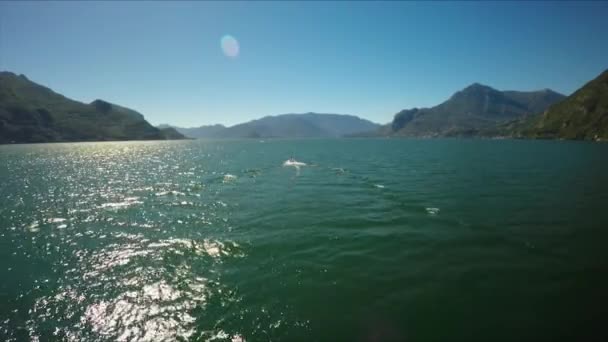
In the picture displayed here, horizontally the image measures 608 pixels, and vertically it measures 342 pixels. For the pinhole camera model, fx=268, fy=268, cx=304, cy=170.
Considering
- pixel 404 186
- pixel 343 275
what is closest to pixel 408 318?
pixel 343 275

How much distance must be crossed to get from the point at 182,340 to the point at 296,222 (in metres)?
17.7

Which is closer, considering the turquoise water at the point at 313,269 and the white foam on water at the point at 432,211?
the turquoise water at the point at 313,269

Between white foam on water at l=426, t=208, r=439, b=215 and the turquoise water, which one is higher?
white foam on water at l=426, t=208, r=439, b=215

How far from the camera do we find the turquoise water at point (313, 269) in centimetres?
1353

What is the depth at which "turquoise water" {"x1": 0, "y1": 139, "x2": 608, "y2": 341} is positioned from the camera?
13.5 meters

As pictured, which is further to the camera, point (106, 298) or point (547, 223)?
point (547, 223)

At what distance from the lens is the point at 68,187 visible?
53625 millimetres

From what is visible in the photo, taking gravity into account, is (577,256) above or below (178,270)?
above

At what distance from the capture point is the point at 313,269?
19375 mm

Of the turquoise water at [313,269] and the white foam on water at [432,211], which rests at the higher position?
the white foam on water at [432,211]

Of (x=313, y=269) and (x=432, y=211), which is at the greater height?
(x=432, y=211)

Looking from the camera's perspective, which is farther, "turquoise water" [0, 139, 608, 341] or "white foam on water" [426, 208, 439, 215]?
"white foam on water" [426, 208, 439, 215]

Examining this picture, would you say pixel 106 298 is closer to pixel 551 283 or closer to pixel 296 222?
pixel 296 222

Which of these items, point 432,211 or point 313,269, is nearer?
point 313,269
